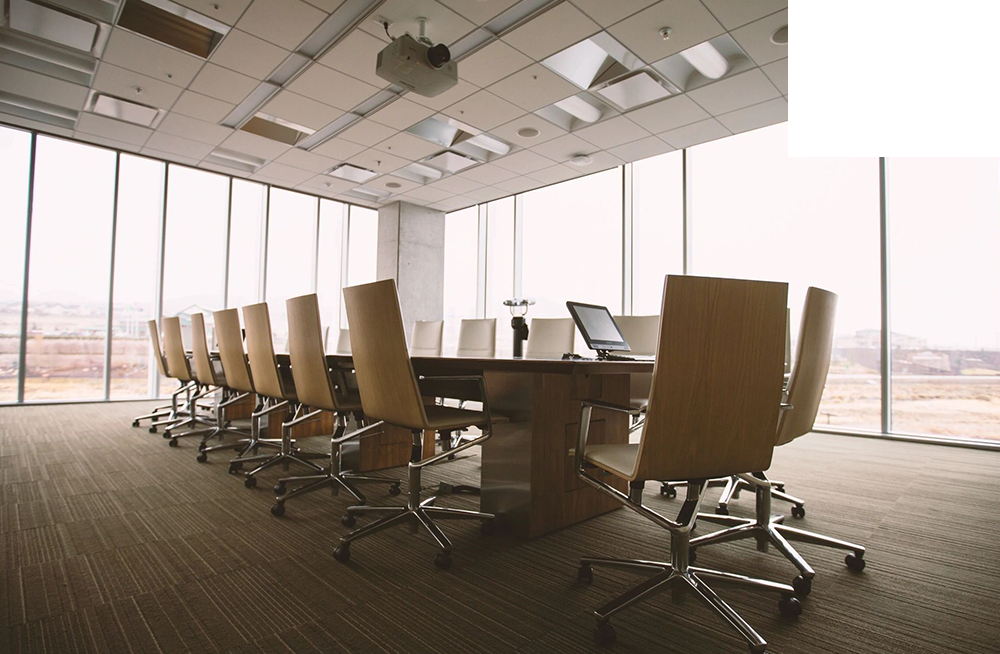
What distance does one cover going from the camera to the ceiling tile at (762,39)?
13.1ft

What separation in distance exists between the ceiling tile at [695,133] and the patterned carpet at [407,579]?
412 centimetres

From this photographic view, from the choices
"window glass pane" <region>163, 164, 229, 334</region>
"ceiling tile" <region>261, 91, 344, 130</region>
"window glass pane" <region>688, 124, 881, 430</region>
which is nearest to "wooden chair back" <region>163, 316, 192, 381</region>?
"ceiling tile" <region>261, 91, 344, 130</region>

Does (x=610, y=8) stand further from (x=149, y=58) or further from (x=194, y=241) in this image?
(x=194, y=241)

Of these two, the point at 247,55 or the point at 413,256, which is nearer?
the point at 247,55

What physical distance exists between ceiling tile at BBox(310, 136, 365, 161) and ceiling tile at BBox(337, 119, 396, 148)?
12 cm

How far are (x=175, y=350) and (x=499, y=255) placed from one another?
5.46 metres

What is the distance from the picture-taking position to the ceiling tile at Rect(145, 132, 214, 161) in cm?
662

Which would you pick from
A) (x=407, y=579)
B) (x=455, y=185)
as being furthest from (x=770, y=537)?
(x=455, y=185)

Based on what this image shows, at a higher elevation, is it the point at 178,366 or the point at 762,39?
the point at 762,39

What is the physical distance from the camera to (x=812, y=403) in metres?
2.23

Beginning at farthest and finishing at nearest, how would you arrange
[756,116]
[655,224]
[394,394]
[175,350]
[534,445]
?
1. [655,224]
2. [756,116]
3. [175,350]
4. [534,445]
5. [394,394]

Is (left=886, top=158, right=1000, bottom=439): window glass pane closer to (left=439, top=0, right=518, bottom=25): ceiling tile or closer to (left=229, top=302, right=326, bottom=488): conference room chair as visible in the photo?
(left=439, top=0, right=518, bottom=25): ceiling tile

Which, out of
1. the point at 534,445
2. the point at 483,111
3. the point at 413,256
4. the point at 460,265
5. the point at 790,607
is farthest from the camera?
the point at 460,265

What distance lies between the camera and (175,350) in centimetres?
496
